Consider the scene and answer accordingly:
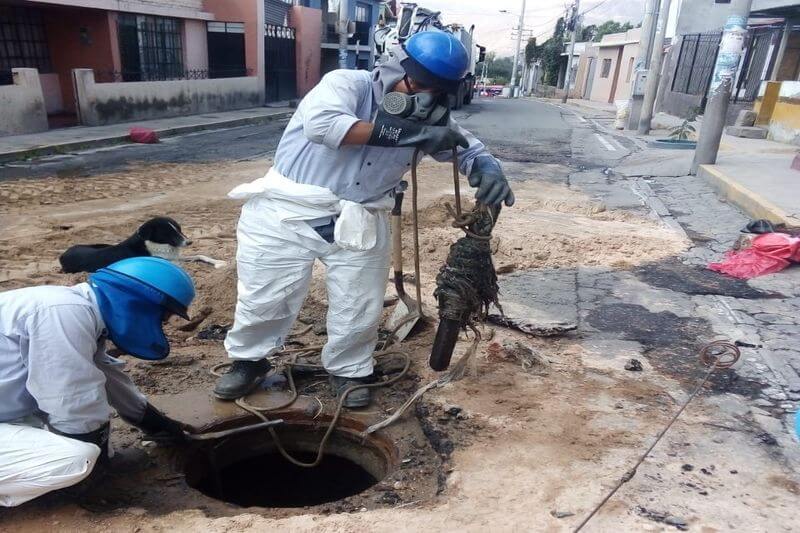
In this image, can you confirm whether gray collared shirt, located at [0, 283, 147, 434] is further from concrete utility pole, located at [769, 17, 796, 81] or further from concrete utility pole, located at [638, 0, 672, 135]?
concrete utility pole, located at [769, 17, 796, 81]

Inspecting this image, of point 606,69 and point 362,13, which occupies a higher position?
point 362,13

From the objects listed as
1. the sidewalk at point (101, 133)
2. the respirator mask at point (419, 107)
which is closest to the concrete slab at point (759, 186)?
the respirator mask at point (419, 107)

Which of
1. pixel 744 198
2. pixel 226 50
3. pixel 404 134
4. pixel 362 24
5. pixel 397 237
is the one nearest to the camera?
pixel 404 134

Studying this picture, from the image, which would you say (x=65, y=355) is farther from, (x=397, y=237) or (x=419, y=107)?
(x=397, y=237)

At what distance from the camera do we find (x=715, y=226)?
6355 millimetres

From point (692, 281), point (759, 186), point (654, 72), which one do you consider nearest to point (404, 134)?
point (692, 281)

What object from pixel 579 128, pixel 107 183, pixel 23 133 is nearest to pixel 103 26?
pixel 23 133

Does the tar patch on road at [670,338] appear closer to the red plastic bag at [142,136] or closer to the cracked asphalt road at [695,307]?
the cracked asphalt road at [695,307]

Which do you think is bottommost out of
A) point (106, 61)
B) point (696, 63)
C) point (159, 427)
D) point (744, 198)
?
point (159, 427)

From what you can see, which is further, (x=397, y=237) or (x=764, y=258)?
(x=764, y=258)

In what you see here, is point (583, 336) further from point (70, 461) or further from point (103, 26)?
point (103, 26)

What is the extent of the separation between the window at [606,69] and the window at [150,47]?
25500 mm

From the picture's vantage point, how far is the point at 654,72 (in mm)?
13961

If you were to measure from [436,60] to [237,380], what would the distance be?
6.08 feet
